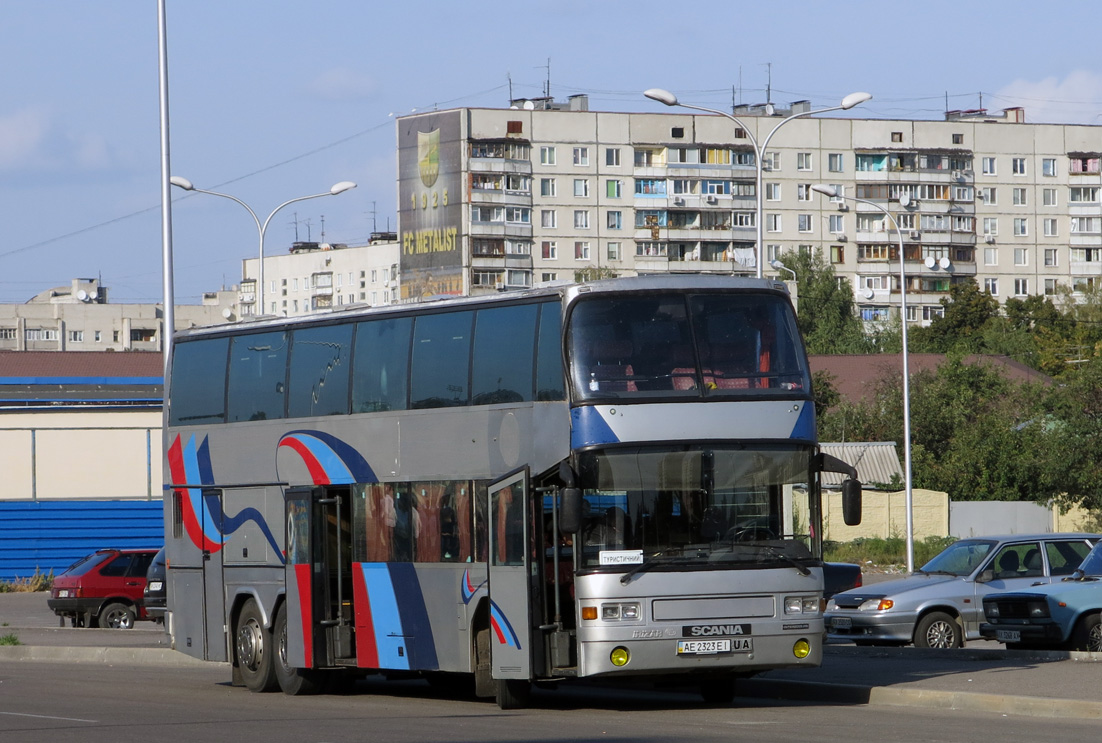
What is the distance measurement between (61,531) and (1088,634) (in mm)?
31755

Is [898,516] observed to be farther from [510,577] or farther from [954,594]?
[510,577]

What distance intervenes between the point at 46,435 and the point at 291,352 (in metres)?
30.0

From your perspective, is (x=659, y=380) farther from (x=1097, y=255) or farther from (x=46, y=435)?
(x=1097, y=255)

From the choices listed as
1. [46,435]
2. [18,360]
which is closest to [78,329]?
[18,360]

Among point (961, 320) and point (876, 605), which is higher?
point (961, 320)

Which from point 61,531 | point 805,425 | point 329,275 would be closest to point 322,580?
→ point 805,425

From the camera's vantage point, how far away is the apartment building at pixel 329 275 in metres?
144

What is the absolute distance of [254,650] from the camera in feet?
60.2

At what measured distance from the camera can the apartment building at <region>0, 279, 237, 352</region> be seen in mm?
142750

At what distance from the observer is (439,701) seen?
1669 centimetres

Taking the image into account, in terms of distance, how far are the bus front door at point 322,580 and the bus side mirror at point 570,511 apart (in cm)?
390

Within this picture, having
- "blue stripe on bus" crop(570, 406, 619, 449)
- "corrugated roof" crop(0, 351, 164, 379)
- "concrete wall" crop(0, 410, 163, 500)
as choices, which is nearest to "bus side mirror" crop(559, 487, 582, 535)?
"blue stripe on bus" crop(570, 406, 619, 449)

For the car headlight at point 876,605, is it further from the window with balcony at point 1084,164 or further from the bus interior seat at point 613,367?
the window with balcony at point 1084,164

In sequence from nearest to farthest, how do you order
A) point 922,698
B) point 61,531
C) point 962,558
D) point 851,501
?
1. point 922,698
2. point 851,501
3. point 962,558
4. point 61,531
